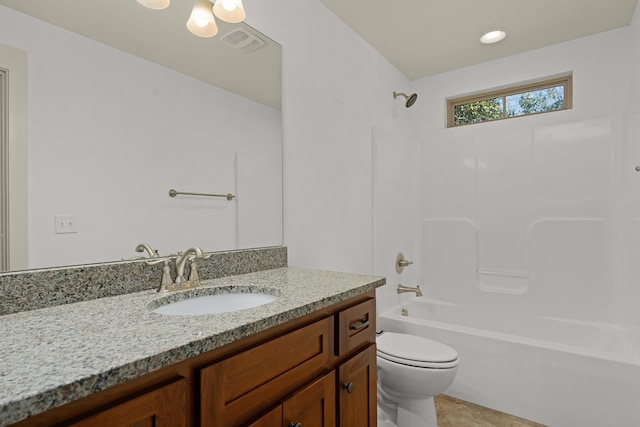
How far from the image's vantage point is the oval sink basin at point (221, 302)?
1068 mm

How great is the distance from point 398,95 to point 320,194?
1.36 metres

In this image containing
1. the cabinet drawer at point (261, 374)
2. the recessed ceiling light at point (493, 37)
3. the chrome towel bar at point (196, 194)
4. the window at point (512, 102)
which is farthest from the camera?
the window at point (512, 102)

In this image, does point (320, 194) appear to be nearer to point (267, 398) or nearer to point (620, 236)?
point (267, 398)

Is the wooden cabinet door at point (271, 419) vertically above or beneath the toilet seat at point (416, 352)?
above

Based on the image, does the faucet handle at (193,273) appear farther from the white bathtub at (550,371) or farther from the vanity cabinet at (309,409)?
the white bathtub at (550,371)

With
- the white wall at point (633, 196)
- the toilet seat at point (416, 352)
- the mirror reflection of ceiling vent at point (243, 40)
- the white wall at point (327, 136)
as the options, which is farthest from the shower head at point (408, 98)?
the toilet seat at point (416, 352)

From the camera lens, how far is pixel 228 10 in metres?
1.29

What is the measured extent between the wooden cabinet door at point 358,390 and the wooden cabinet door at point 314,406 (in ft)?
0.15

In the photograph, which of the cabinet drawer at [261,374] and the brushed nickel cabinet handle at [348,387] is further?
the brushed nickel cabinet handle at [348,387]

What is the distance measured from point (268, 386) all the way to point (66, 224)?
72 centimetres

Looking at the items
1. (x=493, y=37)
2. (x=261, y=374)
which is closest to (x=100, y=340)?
(x=261, y=374)

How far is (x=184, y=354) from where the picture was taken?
2.04ft

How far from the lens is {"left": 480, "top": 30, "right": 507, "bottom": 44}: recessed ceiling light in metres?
2.30

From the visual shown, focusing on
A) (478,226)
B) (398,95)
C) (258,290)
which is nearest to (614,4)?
(398,95)
